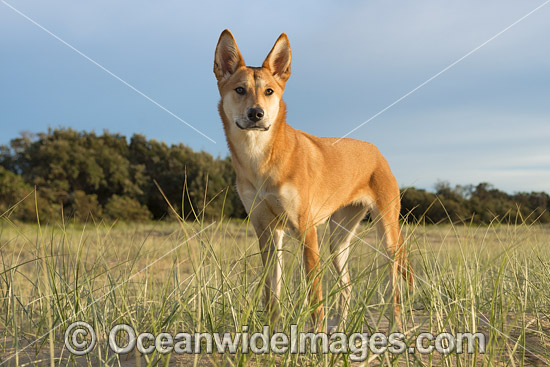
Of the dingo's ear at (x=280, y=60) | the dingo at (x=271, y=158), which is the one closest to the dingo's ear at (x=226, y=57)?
the dingo at (x=271, y=158)

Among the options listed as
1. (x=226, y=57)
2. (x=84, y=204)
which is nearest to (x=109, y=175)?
(x=84, y=204)

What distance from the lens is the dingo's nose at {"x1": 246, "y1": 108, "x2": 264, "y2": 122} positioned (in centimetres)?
365

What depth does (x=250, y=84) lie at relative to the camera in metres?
3.90

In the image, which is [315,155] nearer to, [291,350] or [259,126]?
[259,126]

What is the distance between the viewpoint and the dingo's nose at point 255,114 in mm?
3646

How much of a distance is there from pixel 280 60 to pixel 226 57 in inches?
20.0

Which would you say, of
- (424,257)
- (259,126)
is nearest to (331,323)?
(424,257)

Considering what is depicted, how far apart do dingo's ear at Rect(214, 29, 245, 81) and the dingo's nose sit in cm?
71

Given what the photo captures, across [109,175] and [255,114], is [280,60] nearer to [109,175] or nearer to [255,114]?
[255,114]

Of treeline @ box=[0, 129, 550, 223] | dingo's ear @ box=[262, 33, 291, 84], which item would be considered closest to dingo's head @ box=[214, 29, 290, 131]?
dingo's ear @ box=[262, 33, 291, 84]

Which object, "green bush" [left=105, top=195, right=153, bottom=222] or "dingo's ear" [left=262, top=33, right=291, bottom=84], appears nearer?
"dingo's ear" [left=262, top=33, right=291, bottom=84]

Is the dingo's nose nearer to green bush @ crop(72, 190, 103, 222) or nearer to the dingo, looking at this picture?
the dingo

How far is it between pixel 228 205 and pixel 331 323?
1881 centimetres

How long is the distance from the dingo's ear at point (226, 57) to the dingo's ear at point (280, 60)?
26cm
